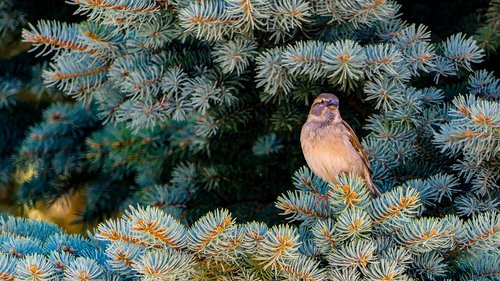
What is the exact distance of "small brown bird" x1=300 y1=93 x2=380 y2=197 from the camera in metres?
4.26

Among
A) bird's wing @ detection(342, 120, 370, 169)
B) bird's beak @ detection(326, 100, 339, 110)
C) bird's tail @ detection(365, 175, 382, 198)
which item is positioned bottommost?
bird's tail @ detection(365, 175, 382, 198)

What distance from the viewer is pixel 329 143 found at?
4543 mm

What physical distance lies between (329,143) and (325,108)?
1.20ft

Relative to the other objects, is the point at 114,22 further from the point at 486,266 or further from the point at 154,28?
the point at 486,266

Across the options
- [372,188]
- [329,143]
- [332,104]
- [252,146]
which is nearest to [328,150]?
[329,143]

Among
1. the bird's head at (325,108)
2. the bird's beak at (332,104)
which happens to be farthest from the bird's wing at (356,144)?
A: the bird's beak at (332,104)

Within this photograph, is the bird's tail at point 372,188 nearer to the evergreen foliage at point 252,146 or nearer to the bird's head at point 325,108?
the evergreen foliage at point 252,146

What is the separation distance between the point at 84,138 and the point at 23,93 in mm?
911

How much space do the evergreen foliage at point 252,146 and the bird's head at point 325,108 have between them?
0.23ft

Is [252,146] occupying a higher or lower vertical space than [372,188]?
higher

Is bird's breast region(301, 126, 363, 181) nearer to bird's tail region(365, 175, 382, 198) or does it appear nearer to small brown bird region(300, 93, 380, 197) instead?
small brown bird region(300, 93, 380, 197)

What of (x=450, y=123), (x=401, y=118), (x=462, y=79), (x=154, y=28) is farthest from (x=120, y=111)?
(x=462, y=79)

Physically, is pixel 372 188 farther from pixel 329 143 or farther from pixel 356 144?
pixel 329 143

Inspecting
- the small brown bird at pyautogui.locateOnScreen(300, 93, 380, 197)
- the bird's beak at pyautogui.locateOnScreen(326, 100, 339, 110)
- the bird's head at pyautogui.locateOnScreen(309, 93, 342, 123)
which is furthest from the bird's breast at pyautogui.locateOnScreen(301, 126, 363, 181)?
the bird's beak at pyautogui.locateOnScreen(326, 100, 339, 110)
